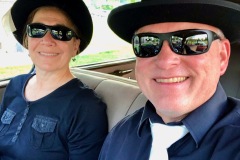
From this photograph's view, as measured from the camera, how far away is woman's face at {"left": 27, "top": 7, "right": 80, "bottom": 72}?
1.57m

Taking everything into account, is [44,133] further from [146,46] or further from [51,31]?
[146,46]

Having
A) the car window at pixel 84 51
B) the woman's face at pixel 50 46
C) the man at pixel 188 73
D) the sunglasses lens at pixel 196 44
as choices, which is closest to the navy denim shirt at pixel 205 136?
the man at pixel 188 73

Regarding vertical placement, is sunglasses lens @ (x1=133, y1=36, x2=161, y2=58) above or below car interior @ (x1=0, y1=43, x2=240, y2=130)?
above

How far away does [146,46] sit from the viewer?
39.6 inches

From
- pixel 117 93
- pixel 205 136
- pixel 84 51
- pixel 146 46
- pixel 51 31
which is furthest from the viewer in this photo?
pixel 84 51

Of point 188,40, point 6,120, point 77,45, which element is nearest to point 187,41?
point 188,40

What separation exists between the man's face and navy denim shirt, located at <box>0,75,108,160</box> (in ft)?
1.79

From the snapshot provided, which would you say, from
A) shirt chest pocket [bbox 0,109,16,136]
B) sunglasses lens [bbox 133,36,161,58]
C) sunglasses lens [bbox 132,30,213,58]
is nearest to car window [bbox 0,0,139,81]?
shirt chest pocket [bbox 0,109,16,136]

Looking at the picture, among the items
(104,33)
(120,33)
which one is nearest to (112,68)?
(104,33)

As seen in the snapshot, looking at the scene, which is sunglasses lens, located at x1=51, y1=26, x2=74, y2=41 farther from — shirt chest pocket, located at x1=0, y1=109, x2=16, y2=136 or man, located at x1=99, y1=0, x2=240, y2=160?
man, located at x1=99, y1=0, x2=240, y2=160

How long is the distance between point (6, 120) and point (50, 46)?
0.44 m

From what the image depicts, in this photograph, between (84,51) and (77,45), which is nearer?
(77,45)

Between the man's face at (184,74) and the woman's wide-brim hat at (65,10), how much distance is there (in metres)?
0.71

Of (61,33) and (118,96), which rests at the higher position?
(61,33)
